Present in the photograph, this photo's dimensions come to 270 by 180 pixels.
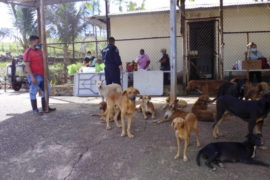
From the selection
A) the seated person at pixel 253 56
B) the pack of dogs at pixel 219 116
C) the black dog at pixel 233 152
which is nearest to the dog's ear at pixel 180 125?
the pack of dogs at pixel 219 116

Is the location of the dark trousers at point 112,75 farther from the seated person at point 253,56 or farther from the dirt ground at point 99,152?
the seated person at point 253,56

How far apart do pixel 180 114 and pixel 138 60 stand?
6.00m

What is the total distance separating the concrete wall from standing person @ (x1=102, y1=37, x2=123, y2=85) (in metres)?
5.44

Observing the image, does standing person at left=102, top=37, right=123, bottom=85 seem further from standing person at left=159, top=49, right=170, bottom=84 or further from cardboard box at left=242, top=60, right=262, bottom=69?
cardboard box at left=242, top=60, right=262, bottom=69

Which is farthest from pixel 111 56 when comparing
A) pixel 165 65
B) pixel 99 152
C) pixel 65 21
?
pixel 65 21

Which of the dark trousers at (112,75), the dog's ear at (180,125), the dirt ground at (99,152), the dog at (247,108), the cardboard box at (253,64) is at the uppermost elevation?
the cardboard box at (253,64)

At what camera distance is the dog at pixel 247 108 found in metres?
3.93

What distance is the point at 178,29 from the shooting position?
38.3ft

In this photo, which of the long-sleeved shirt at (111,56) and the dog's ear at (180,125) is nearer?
the dog's ear at (180,125)

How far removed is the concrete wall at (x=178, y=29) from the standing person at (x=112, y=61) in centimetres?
544

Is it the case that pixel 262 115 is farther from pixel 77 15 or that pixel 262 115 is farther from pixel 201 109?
pixel 77 15

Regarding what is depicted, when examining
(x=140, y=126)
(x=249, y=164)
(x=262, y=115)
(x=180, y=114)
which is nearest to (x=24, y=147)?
(x=140, y=126)

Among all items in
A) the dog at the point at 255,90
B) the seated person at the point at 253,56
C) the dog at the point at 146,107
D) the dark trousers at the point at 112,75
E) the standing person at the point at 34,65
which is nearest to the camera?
the dog at the point at 146,107

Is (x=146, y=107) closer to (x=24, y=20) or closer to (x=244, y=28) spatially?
(x=244, y=28)
